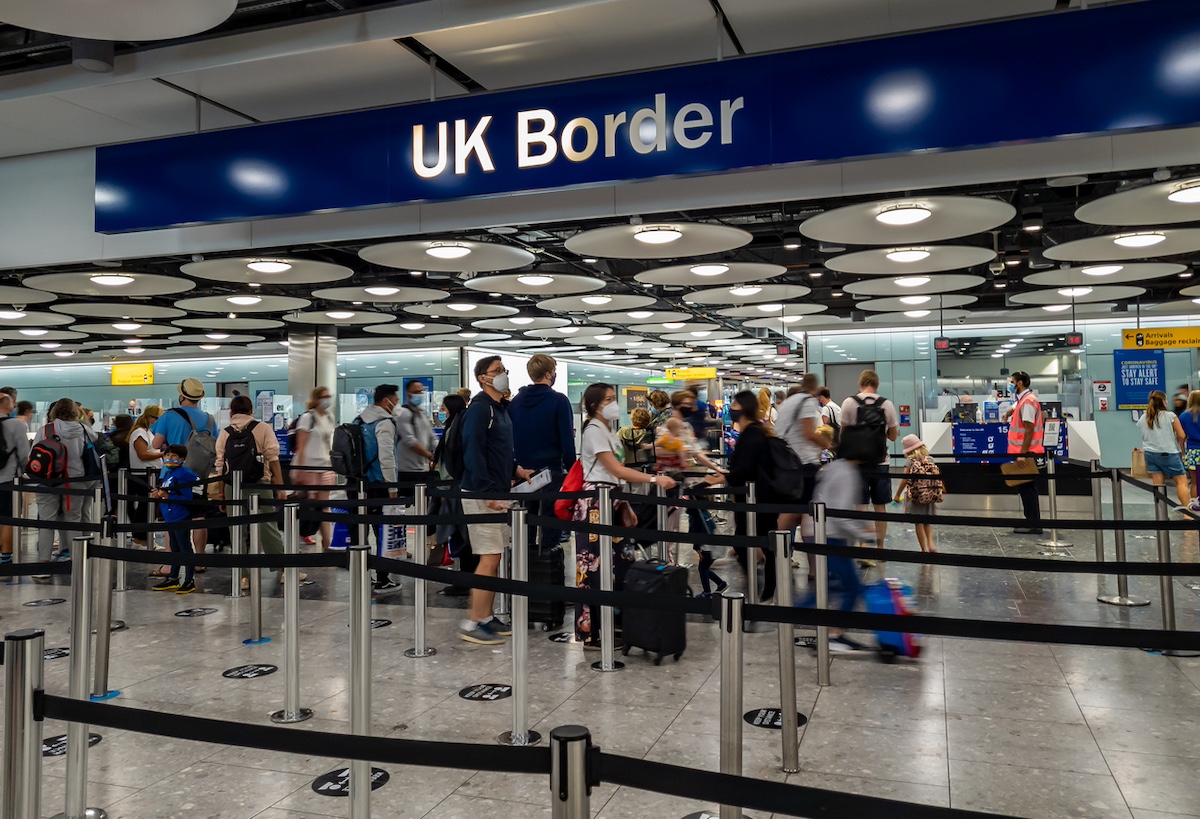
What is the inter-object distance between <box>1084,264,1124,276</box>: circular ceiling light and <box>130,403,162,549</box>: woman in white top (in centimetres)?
1350

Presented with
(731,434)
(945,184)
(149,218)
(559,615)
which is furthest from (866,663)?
(731,434)

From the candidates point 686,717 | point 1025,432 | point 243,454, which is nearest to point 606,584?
point 686,717

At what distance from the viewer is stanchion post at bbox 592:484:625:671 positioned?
5352mm

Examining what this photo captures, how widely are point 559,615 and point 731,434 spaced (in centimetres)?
1300

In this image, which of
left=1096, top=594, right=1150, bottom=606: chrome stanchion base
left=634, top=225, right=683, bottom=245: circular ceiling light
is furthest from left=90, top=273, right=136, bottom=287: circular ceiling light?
left=1096, top=594, right=1150, bottom=606: chrome stanchion base

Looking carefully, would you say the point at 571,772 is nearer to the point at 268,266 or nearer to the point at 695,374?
the point at 268,266

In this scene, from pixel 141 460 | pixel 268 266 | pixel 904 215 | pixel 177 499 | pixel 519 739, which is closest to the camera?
pixel 519 739

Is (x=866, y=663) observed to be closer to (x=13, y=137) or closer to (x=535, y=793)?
(x=535, y=793)

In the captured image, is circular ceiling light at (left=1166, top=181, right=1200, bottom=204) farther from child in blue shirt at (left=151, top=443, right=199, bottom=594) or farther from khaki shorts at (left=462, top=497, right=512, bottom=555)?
child in blue shirt at (left=151, top=443, right=199, bottom=594)

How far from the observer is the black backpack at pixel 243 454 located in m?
8.29

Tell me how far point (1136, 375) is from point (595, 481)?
17.6 meters

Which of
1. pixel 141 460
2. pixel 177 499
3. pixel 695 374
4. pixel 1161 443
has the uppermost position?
pixel 695 374

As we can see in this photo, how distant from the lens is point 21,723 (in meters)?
2.21

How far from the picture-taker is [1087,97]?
4766 mm
